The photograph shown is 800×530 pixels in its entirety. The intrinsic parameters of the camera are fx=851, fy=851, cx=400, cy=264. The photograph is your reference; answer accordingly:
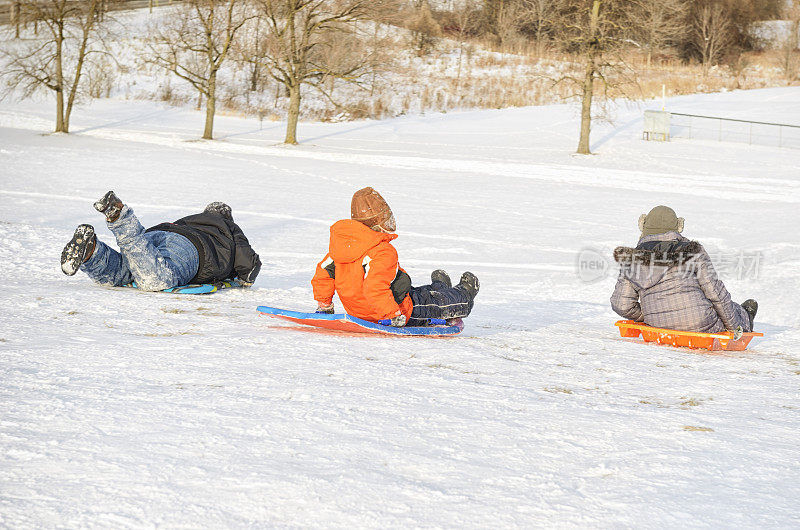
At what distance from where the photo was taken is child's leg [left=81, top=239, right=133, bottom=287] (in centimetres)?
644

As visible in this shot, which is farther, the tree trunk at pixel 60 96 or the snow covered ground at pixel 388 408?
the tree trunk at pixel 60 96

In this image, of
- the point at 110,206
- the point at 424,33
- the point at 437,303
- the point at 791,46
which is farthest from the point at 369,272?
the point at 791,46

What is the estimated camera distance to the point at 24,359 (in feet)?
12.9

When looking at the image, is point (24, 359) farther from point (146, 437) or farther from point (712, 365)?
point (712, 365)

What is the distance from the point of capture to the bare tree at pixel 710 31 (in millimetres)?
52375

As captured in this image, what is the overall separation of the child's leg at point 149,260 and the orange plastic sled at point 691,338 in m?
3.50

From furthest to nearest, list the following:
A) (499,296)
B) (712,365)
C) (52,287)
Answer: (499,296) < (52,287) < (712,365)

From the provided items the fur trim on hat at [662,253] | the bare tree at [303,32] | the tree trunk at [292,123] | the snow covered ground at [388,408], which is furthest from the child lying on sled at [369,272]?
the tree trunk at [292,123]

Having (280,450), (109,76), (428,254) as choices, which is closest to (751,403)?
(280,450)

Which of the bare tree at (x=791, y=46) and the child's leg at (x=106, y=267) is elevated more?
the bare tree at (x=791, y=46)

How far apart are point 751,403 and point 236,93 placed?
39.1 meters

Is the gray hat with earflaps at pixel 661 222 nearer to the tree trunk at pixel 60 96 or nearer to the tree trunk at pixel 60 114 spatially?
the tree trunk at pixel 60 96

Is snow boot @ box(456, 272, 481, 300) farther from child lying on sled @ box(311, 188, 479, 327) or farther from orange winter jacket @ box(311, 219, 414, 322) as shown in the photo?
orange winter jacket @ box(311, 219, 414, 322)

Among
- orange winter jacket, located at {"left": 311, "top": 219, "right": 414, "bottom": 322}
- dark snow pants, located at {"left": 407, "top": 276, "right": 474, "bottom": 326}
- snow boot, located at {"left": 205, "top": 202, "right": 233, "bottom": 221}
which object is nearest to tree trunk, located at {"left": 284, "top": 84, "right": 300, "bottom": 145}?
snow boot, located at {"left": 205, "top": 202, "right": 233, "bottom": 221}
